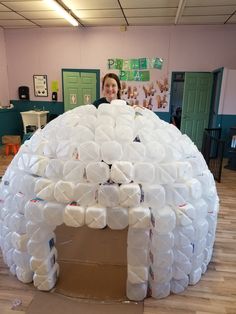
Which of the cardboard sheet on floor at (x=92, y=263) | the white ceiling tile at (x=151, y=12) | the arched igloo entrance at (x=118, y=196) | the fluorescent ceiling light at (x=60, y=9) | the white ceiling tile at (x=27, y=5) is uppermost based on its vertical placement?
the white ceiling tile at (x=151, y=12)

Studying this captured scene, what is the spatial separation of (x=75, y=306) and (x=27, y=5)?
526 centimetres

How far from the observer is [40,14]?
219 inches

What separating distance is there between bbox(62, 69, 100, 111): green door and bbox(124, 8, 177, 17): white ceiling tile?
5.69 feet

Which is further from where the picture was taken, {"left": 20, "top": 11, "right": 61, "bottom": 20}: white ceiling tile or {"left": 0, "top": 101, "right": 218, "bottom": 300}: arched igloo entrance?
{"left": 20, "top": 11, "right": 61, "bottom": 20}: white ceiling tile

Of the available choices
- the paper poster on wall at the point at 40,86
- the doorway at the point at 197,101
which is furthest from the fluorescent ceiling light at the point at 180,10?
the paper poster on wall at the point at 40,86

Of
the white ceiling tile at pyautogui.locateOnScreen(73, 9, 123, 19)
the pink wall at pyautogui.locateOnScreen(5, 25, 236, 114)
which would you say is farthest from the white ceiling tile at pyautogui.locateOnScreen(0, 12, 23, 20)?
the white ceiling tile at pyautogui.locateOnScreen(73, 9, 123, 19)

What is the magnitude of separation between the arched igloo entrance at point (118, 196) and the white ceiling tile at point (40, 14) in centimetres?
433

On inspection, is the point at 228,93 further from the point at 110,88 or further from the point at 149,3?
the point at 110,88

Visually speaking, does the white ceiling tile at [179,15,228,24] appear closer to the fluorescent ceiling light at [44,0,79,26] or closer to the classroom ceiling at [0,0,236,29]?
the classroom ceiling at [0,0,236,29]

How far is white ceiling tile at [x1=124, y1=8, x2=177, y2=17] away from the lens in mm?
5207

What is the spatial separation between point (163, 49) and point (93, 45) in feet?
5.85

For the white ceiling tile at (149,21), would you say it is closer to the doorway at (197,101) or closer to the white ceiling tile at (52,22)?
→ the doorway at (197,101)

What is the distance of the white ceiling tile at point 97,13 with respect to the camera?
Result: 17.4ft

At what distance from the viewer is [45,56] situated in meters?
6.83
